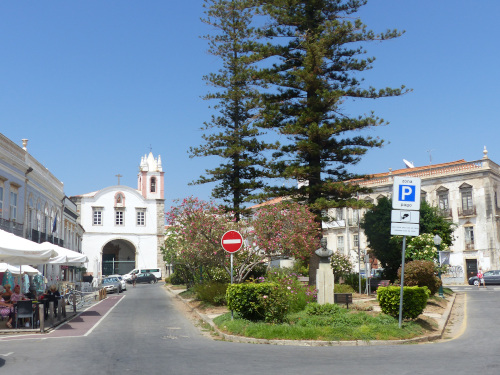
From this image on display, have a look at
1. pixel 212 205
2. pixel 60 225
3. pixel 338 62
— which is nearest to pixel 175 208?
Answer: pixel 212 205

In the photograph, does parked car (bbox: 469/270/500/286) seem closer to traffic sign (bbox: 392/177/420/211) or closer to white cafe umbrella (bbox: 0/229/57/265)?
traffic sign (bbox: 392/177/420/211)

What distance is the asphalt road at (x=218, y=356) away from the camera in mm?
9414

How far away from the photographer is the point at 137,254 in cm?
7700

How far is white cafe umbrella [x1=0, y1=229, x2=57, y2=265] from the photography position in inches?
613

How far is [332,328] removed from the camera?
13.9 metres

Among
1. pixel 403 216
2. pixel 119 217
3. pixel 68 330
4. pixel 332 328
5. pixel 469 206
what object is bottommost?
pixel 68 330

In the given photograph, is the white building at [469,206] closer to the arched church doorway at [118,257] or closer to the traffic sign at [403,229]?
the traffic sign at [403,229]

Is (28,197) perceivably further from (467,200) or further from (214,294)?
(467,200)

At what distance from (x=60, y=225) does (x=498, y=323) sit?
38.5 meters

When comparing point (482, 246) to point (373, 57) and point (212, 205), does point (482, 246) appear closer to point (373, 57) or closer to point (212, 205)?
point (373, 57)

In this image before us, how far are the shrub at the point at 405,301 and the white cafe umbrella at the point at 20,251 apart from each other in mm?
9485

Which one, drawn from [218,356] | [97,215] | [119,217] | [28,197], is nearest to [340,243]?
[119,217]

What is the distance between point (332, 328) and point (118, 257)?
69141 millimetres

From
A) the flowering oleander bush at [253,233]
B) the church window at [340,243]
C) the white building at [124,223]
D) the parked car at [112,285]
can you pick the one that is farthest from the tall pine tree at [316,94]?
the white building at [124,223]
